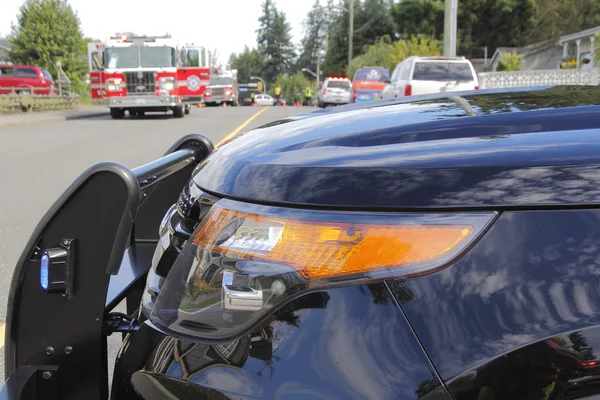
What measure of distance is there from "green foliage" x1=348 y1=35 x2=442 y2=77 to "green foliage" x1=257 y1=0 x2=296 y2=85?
77349 millimetres

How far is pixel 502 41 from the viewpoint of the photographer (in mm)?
58094

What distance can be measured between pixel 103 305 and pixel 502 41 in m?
61.4

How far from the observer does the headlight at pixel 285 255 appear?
1.21 meters

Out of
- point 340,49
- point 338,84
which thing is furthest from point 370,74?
point 340,49

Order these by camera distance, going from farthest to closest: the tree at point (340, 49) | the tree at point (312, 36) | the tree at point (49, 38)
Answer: the tree at point (312, 36) → the tree at point (340, 49) → the tree at point (49, 38)

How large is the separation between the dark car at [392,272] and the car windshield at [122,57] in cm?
2203

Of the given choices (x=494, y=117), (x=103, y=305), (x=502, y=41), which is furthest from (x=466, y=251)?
(x=502, y=41)

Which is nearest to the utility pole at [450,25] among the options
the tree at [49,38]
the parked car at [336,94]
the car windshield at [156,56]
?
the car windshield at [156,56]

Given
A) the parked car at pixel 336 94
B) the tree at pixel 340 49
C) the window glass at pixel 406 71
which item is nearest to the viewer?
the window glass at pixel 406 71

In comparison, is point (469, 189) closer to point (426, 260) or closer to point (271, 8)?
point (426, 260)

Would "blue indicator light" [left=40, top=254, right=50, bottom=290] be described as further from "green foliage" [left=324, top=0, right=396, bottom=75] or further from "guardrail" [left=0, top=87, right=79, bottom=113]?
"green foliage" [left=324, top=0, right=396, bottom=75]

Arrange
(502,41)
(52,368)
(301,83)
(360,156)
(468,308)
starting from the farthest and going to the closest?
(301,83), (502,41), (52,368), (360,156), (468,308)

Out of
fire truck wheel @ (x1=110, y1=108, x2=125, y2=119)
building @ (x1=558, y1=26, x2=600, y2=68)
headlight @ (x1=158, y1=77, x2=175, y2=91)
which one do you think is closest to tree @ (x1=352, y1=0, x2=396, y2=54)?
building @ (x1=558, y1=26, x2=600, y2=68)

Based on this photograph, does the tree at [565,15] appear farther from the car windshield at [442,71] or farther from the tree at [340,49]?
the tree at [340,49]
